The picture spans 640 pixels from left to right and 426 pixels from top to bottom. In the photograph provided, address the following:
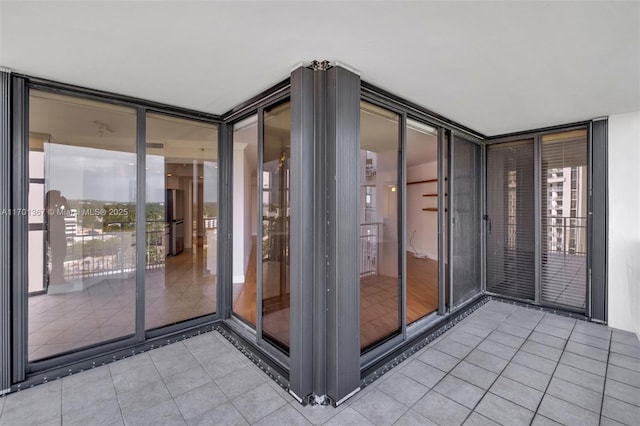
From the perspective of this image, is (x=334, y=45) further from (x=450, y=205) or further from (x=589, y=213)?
(x=589, y=213)

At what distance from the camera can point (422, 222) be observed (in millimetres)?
7078

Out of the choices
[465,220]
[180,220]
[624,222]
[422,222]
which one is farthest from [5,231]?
[422,222]

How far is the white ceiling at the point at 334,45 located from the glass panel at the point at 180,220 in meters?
0.73

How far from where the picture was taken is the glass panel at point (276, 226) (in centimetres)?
258

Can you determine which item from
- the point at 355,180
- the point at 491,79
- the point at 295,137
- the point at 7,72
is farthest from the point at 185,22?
the point at 491,79

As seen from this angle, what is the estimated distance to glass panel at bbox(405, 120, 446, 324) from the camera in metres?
3.55

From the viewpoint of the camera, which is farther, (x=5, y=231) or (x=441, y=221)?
(x=441, y=221)

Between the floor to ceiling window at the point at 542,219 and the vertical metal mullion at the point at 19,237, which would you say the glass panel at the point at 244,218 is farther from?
the floor to ceiling window at the point at 542,219

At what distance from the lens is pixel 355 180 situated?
2211 mm

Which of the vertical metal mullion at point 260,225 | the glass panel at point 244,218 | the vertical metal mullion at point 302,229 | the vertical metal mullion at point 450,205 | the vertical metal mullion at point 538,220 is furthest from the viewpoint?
the vertical metal mullion at point 538,220

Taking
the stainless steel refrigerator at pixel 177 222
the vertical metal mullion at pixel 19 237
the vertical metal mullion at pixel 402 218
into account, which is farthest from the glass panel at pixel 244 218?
the vertical metal mullion at pixel 19 237

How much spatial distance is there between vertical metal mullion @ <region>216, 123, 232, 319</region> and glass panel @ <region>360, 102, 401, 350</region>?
5.90 feet

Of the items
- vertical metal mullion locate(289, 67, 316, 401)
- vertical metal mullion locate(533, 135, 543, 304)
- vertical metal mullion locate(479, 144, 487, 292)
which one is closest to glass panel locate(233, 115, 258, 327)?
vertical metal mullion locate(289, 67, 316, 401)

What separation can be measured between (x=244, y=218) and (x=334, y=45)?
3.94 m
